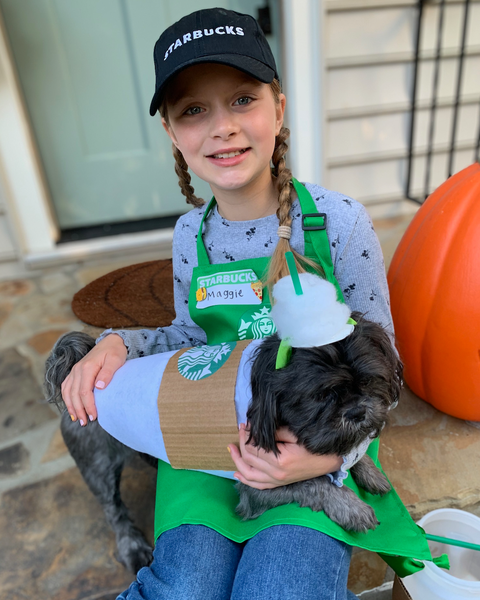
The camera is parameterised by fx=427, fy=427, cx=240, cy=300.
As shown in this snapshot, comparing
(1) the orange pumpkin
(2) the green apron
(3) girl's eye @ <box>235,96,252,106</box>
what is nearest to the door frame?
(1) the orange pumpkin

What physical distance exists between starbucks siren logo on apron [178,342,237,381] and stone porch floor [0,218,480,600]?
869 millimetres

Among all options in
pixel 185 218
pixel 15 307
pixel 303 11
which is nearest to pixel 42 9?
pixel 303 11

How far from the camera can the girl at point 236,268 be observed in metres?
1.15

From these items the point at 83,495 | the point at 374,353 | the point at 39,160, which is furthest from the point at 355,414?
the point at 39,160

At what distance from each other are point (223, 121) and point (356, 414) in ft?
3.01

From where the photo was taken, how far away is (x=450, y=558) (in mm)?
1459

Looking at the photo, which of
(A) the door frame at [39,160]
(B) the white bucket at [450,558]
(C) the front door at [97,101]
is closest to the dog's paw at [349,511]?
(B) the white bucket at [450,558]

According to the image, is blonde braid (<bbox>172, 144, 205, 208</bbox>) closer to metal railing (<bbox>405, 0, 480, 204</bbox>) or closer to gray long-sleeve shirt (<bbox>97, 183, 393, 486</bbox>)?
gray long-sleeve shirt (<bbox>97, 183, 393, 486</bbox>)

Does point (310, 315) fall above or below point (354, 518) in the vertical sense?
above

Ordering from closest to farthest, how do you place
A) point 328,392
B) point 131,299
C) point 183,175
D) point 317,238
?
1. point 328,392
2. point 317,238
3. point 183,175
4. point 131,299

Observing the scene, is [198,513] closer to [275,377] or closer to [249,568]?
[249,568]

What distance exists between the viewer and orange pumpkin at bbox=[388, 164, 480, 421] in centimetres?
156

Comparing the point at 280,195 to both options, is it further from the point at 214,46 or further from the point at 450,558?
the point at 450,558

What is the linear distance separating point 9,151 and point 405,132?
3567mm
